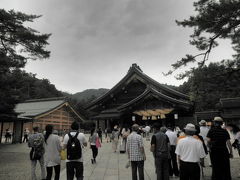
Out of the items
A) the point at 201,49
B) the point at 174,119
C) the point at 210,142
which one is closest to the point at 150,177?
the point at 210,142

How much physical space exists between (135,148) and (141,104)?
17699mm

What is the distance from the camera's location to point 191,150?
4.14 meters

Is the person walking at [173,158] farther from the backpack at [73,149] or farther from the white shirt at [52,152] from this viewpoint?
the white shirt at [52,152]

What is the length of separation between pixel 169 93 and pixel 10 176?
756 inches

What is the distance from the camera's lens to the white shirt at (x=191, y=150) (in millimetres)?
4129

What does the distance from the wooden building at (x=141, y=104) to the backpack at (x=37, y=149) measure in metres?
16.0

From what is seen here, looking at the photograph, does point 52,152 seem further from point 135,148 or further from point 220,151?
point 220,151

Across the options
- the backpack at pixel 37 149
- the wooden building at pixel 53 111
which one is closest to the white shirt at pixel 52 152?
the backpack at pixel 37 149

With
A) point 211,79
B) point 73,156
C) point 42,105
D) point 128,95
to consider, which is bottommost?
point 73,156

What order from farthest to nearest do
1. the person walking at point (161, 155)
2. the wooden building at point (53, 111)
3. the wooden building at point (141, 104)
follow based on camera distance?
the wooden building at point (53, 111) → the wooden building at point (141, 104) → the person walking at point (161, 155)

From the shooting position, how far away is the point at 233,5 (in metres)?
7.14

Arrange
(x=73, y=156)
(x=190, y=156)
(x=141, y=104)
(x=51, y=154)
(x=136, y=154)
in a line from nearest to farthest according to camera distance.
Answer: (x=190, y=156)
(x=73, y=156)
(x=51, y=154)
(x=136, y=154)
(x=141, y=104)

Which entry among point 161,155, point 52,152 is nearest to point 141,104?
point 161,155

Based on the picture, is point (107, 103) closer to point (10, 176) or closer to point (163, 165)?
point (10, 176)
